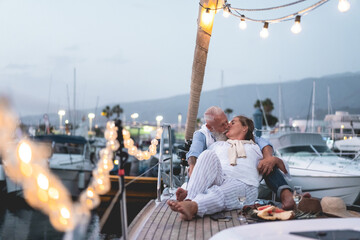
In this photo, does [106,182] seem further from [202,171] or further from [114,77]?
[114,77]

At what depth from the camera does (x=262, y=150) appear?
405 centimetres

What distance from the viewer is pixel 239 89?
604 ft

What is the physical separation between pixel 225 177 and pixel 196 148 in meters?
0.66

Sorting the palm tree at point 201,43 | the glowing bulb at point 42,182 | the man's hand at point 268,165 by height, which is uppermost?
the palm tree at point 201,43

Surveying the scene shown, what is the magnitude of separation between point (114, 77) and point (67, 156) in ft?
200

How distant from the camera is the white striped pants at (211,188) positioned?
10.4ft

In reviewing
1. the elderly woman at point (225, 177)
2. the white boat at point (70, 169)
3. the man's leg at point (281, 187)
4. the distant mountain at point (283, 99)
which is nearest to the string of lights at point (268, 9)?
the elderly woman at point (225, 177)

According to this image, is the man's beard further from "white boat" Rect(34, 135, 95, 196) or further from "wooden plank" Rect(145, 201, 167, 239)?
"white boat" Rect(34, 135, 95, 196)

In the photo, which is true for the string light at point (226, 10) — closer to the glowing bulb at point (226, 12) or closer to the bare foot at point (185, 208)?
the glowing bulb at point (226, 12)

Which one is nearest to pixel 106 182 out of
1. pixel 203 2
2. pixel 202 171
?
pixel 202 171

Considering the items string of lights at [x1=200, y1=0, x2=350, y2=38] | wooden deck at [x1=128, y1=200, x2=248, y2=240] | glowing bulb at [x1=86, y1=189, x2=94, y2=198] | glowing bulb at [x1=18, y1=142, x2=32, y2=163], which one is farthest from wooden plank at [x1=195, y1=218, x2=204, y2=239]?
string of lights at [x1=200, y1=0, x2=350, y2=38]

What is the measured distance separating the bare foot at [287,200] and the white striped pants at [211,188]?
0.40 metres

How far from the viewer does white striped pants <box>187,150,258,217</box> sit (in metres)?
3.16

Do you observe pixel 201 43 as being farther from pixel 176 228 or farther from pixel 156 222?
pixel 176 228
